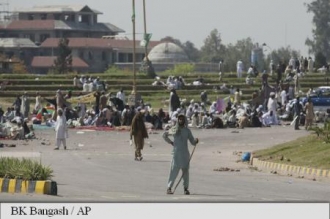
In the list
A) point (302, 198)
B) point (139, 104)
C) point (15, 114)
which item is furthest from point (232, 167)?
point (139, 104)

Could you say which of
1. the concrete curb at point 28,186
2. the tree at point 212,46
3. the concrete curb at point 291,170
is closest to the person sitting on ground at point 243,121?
the concrete curb at point 291,170

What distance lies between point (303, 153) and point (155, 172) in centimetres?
375

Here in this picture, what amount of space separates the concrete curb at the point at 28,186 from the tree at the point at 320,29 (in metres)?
119

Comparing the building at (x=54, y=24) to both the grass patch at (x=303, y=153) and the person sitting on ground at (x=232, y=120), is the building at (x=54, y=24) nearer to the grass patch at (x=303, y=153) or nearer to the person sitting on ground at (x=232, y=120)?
the person sitting on ground at (x=232, y=120)

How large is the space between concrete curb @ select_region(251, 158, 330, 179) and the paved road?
1.05ft

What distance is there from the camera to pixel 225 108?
170ft

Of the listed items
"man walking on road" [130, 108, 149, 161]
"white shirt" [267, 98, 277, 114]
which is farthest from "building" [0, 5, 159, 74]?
"man walking on road" [130, 108, 149, 161]

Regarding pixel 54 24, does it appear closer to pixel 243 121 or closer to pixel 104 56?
pixel 104 56

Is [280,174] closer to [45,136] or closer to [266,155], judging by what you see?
[266,155]

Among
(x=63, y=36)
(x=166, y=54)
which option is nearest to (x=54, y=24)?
(x=63, y=36)

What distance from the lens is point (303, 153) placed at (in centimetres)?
3122

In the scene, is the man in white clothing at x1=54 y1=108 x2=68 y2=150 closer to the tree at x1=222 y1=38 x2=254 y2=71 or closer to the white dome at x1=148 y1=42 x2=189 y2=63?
the white dome at x1=148 y1=42 x2=189 y2=63

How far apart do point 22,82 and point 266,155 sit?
130ft

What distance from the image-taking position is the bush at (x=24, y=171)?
2270 cm
